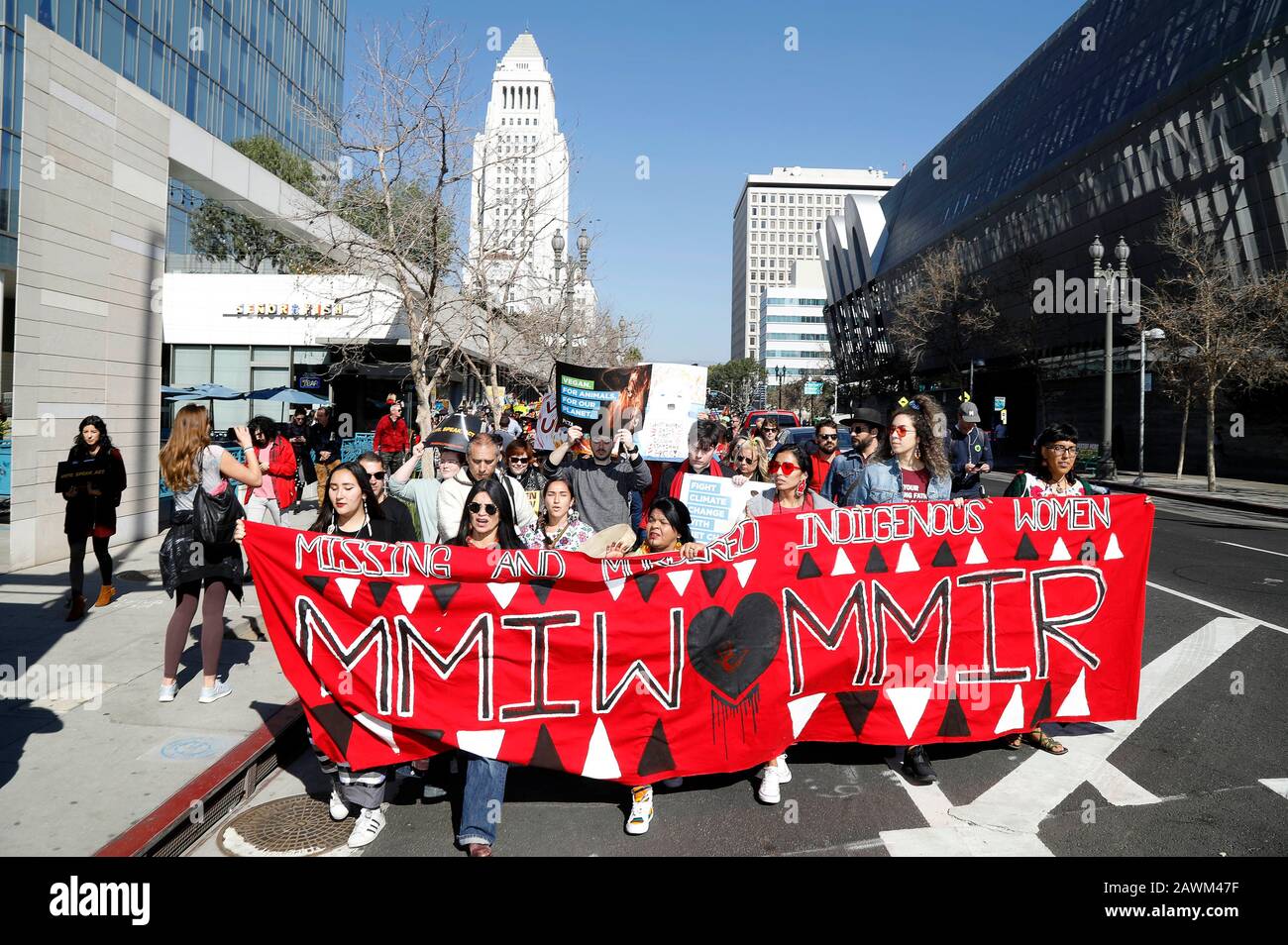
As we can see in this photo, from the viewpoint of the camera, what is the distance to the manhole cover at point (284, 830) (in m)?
4.05

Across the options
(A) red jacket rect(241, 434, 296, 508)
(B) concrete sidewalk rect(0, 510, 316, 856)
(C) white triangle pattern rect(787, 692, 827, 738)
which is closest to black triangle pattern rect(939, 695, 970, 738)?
(C) white triangle pattern rect(787, 692, 827, 738)

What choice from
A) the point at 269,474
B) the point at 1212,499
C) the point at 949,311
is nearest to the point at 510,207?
the point at 269,474

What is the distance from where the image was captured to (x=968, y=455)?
27.0 ft

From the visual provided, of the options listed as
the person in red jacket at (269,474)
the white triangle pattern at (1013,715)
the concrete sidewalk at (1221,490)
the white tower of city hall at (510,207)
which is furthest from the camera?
the concrete sidewalk at (1221,490)

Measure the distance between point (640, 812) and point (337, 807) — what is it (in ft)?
4.87

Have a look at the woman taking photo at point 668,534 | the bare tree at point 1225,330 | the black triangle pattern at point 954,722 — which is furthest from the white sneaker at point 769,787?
the bare tree at point 1225,330

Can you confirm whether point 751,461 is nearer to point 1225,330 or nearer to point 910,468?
point 910,468

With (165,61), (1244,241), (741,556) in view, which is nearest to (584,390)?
(741,556)

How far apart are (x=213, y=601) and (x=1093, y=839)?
5135 mm

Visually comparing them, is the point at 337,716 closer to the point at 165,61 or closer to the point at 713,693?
the point at 713,693

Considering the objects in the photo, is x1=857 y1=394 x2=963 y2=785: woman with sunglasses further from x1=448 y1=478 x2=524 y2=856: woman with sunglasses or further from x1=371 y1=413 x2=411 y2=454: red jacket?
x1=371 y1=413 x2=411 y2=454: red jacket

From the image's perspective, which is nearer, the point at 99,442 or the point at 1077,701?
the point at 1077,701

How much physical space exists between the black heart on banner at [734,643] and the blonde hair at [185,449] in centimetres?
345

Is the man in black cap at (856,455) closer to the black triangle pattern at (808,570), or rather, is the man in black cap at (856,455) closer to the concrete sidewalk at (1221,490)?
the black triangle pattern at (808,570)
